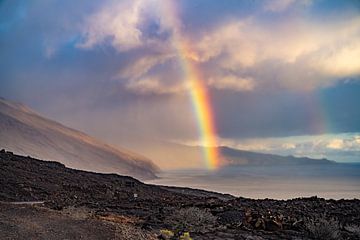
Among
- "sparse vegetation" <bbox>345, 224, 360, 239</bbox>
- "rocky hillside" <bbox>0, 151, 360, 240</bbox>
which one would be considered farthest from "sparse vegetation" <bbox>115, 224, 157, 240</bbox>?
"sparse vegetation" <bbox>345, 224, 360, 239</bbox>

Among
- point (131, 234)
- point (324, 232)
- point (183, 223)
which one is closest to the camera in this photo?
point (131, 234)

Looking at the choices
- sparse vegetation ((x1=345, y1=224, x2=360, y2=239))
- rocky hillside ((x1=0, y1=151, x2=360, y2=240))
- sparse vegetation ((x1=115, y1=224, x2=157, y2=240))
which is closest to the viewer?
sparse vegetation ((x1=115, y1=224, x2=157, y2=240))

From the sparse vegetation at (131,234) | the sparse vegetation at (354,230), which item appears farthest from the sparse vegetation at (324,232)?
the sparse vegetation at (131,234)

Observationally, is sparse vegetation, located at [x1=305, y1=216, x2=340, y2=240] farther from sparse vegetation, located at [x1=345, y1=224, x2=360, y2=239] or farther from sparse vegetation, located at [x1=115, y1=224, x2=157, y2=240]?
sparse vegetation, located at [x1=115, y1=224, x2=157, y2=240]

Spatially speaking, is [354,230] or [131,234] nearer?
[131,234]

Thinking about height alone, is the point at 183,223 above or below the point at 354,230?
below

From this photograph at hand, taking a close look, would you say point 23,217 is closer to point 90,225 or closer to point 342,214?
point 90,225

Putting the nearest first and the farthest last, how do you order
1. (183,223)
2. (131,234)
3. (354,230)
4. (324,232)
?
(131,234)
(324,232)
(354,230)
(183,223)

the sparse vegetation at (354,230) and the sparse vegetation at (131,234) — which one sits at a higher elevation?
the sparse vegetation at (354,230)

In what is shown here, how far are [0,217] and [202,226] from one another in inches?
392

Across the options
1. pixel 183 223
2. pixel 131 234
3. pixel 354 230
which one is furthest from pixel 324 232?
pixel 131 234

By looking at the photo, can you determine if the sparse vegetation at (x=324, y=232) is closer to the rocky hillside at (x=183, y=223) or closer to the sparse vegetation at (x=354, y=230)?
the rocky hillside at (x=183, y=223)

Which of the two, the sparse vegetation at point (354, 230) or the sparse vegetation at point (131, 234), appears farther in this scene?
the sparse vegetation at point (354, 230)

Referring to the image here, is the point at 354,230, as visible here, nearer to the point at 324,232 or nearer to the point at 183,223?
the point at 324,232
